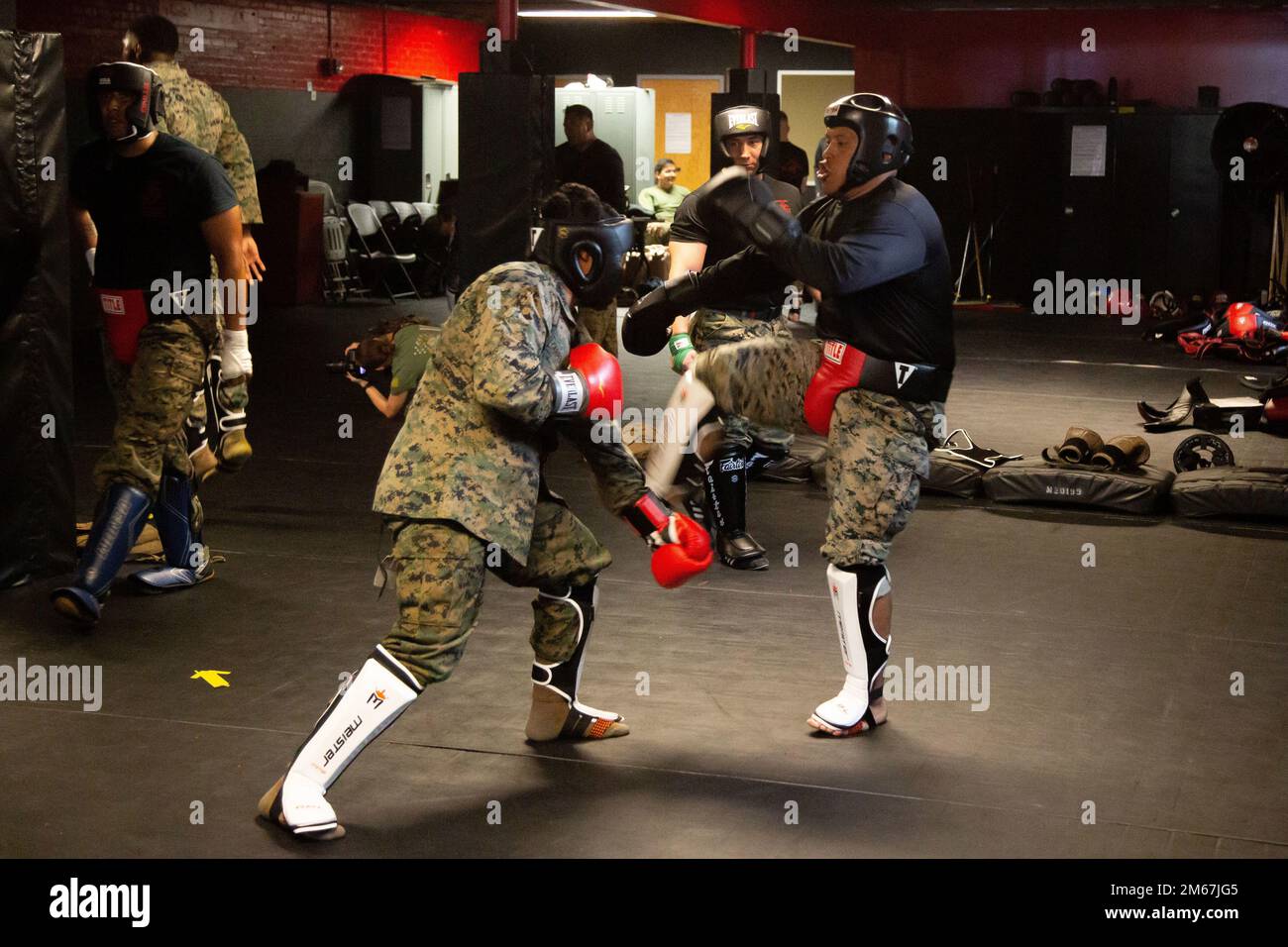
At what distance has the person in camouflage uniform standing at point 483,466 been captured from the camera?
359 cm

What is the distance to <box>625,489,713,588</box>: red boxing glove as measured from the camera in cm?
379

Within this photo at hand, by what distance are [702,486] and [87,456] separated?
12.3 feet

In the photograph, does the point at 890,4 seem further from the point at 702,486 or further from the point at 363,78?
the point at 702,486

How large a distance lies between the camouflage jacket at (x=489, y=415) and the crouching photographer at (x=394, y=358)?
0.28 m

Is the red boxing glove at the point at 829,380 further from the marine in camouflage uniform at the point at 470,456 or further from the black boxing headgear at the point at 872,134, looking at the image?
the marine in camouflage uniform at the point at 470,456

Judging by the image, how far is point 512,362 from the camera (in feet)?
11.6

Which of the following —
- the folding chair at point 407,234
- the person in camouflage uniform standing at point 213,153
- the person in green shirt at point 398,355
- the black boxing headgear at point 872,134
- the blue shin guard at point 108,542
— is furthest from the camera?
the folding chair at point 407,234

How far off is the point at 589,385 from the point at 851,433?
111 cm

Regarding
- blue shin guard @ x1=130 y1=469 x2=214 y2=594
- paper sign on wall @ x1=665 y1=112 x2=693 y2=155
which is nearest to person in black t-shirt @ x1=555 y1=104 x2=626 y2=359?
blue shin guard @ x1=130 y1=469 x2=214 y2=594

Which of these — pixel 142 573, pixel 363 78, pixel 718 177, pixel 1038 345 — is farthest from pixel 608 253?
pixel 363 78

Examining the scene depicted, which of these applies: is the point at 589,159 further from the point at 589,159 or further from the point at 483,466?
the point at 483,466

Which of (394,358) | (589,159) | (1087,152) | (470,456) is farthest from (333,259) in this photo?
(470,456)

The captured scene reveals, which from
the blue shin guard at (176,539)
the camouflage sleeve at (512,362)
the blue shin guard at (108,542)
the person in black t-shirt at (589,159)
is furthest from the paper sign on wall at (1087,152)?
the camouflage sleeve at (512,362)

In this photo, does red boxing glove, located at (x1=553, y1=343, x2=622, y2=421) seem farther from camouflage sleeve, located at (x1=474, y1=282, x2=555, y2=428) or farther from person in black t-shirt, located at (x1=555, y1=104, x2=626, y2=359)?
person in black t-shirt, located at (x1=555, y1=104, x2=626, y2=359)
